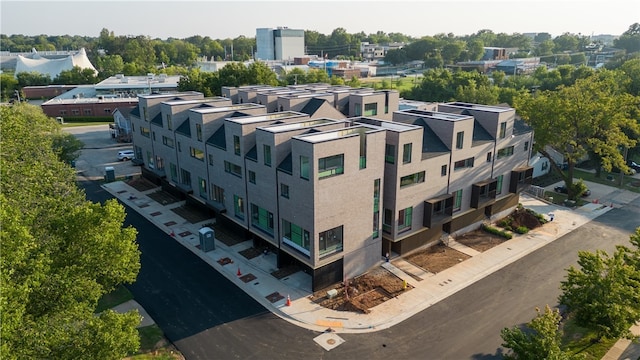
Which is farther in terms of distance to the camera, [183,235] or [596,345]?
[183,235]

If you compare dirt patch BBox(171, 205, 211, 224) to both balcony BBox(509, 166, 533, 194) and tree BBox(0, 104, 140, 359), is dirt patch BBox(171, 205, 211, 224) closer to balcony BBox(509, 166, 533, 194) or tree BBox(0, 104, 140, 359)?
tree BBox(0, 104, 140, 359)

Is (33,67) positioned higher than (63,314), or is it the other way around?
(33,67)

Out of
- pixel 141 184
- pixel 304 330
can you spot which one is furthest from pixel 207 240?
pixel 141 184

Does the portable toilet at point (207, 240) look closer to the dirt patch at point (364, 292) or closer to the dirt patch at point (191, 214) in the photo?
the dirt patch at point (191, 214)

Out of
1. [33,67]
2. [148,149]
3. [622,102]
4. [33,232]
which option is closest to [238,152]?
[33,232]

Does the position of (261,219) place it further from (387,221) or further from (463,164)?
(463,164)

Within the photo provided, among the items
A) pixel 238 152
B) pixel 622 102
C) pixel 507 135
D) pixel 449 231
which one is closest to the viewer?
pixel 238 152

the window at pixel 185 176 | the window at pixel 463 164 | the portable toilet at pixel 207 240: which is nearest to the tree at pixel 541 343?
the window at pixel 463 164

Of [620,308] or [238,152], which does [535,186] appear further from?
[238,152]
